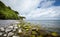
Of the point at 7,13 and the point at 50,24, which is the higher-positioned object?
the point at 7,13

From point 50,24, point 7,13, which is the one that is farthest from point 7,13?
point 50,24

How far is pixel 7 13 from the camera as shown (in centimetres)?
177

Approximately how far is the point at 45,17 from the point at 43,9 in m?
0.13

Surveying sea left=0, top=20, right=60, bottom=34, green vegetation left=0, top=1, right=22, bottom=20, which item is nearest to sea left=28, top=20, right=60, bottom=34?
sea left=0, top=20, right=60, bottom=34

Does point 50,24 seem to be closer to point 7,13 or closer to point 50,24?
point 50,24

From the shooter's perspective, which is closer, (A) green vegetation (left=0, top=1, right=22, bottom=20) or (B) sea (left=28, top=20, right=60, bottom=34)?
(B) sea (left=28, top=20, right=60, bottom=34)

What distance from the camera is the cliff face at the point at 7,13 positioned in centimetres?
166

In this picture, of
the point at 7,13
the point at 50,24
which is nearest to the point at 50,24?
the point at 50,24

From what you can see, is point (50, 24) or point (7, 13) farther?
point (7, 13)

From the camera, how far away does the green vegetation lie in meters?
1.65

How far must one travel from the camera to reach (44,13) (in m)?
1.46

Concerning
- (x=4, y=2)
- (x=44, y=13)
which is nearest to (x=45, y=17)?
(x=44, y=13)

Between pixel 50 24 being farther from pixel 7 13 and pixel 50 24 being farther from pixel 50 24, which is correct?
pixel 7 13

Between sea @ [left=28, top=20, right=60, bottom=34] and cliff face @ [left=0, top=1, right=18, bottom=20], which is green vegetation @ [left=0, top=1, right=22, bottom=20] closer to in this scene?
cliff face @ [left=0, top=1, right=18, bottom=20]
